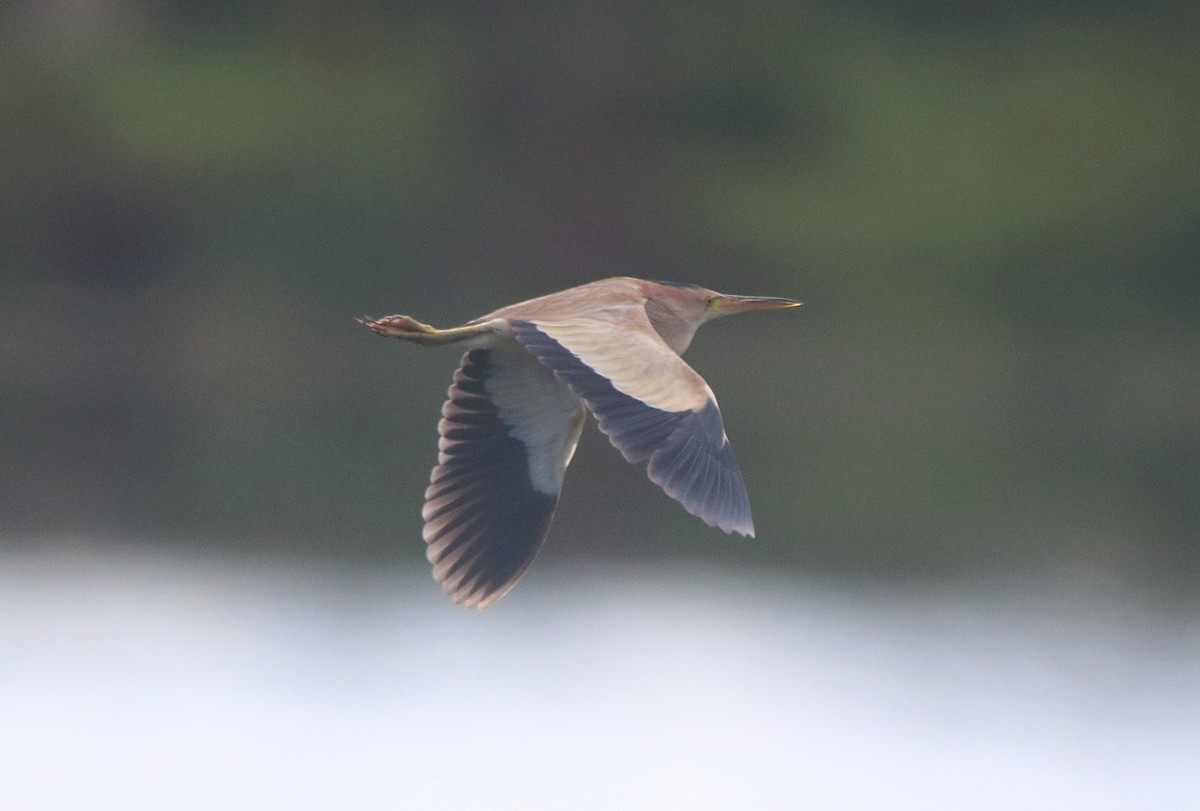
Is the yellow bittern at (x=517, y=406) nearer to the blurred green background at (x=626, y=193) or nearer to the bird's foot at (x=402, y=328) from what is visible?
the bird's foot at (x=402, y=328)

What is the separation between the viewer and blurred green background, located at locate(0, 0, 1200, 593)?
14438 mm

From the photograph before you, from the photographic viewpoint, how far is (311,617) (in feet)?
29.9

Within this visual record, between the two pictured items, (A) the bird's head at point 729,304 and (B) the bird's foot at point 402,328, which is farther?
(A) the bird's head at point 729,304

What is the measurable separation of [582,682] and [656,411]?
4.76m

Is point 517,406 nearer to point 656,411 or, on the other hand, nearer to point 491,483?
point 491,483

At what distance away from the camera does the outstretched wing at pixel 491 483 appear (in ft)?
15.2

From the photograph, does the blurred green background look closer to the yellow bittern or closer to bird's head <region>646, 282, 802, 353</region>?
bird's head <region>646, 282, 802, 353</region>

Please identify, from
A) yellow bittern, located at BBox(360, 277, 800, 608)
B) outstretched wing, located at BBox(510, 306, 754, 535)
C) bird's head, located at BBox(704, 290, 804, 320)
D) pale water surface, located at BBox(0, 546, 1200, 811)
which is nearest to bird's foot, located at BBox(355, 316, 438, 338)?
yellow bittern, located at BBox(360, 277, 800, 608)

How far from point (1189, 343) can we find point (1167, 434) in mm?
3617

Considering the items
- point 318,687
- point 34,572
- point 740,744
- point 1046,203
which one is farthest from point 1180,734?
point 1046,203

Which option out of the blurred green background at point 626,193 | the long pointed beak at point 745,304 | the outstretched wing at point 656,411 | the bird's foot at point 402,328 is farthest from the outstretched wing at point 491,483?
the blurred green background at point 626,193

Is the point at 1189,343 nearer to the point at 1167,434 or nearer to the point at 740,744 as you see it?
the point at 1167,434

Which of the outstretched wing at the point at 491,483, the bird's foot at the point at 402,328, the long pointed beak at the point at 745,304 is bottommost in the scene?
the outstretched wing at the point at 491,483

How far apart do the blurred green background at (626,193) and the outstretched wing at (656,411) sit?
8.67m
